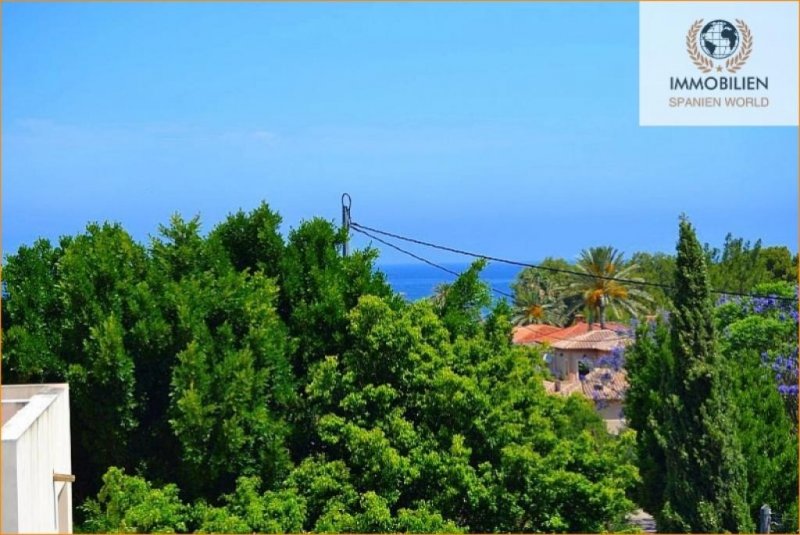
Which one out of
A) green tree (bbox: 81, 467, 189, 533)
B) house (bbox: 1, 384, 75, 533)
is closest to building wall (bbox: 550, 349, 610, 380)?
green tree (bbox: 81, 467, 189, 533)

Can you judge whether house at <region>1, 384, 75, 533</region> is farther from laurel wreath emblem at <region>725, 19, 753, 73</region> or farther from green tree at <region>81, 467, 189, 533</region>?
Result: laurel wreath emblem at <region>725, 19, 753, 73</region>

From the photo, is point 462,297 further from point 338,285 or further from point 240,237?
point 240,237

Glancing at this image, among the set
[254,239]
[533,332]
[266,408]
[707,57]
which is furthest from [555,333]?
[266,408]

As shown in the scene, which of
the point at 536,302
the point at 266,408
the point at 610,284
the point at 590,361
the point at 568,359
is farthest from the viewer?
the point at 536,302

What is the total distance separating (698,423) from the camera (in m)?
12.3

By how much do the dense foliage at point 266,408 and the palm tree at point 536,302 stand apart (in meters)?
26.0

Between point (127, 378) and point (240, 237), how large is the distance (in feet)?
7.57

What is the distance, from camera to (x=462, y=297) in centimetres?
1165

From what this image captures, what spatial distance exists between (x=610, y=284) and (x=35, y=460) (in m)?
28.3

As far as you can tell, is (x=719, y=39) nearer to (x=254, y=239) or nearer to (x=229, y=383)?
(x=254, y=239)

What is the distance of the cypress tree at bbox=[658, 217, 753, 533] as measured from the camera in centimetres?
1210

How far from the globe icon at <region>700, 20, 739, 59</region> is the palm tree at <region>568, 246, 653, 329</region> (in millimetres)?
21040

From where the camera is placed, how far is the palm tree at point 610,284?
3238cm

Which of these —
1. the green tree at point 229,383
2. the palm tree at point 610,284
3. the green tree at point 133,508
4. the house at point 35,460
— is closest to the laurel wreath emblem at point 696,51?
the green tree at point 229,383
